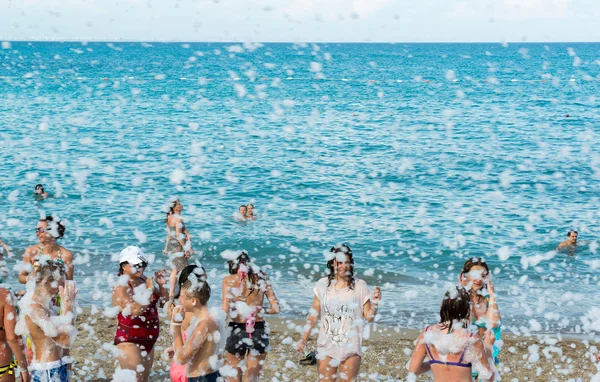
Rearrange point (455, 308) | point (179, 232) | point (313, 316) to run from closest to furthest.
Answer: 1. point (455, 308)
2. point (313, 316)
3. point (179, 232)

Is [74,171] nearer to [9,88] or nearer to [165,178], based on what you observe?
[165,178]

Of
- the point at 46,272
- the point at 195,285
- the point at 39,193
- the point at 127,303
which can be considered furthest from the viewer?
the point at 39,193

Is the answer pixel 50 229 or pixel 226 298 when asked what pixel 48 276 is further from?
pixel 50 229

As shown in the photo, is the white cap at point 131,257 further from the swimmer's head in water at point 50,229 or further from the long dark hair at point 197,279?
the swimmer's head in water at point 50,229

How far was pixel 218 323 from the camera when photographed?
5199mm

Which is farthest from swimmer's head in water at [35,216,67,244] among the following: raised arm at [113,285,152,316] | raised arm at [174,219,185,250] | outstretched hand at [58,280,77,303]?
raised arm at [174,219,185,250]

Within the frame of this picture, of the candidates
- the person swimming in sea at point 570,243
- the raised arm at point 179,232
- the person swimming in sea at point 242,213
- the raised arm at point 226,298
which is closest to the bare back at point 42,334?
the raised arm at point 226,298

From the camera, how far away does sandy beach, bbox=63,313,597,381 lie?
848 cm

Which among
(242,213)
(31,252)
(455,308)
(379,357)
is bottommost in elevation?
(379,357)

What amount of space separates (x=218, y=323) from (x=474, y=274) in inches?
93.1

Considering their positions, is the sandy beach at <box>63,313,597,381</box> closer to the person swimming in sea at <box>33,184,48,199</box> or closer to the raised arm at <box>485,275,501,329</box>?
the raised arm at <box>485,275,501,329</box>

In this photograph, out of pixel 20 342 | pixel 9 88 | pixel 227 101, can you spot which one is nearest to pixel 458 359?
pixel 20 342

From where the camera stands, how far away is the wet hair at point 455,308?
191 inches

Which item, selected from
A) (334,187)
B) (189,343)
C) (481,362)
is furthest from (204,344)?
(334,187)
